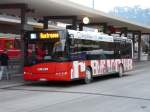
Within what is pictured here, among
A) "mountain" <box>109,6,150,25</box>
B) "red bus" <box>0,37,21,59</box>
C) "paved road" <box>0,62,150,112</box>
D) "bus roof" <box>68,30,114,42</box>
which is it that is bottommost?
"paved road" <box>0,62,150,112</box>

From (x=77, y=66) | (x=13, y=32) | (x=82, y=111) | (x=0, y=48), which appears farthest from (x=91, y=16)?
(x=82, y=111)

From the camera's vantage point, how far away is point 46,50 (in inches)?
870

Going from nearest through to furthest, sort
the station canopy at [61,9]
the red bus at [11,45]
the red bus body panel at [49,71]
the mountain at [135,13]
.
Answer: the red bus body panel at [49,71] < the station canopy at [61,9] < the red bus at [11,45] < the mountain at [135,13]

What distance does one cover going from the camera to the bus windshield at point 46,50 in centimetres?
2170

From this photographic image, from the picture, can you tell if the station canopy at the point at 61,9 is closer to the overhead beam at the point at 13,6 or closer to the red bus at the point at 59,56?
the overhead beam at the point at 13,6

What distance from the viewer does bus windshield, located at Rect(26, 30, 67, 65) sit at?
21.7m

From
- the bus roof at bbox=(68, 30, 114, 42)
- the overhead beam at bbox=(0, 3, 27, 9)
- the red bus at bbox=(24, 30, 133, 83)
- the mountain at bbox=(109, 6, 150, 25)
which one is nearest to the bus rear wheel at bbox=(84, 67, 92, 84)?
the red bus at bbox=(24, 30, 133, 83)

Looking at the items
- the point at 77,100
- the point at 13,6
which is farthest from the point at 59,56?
the point at 13,6

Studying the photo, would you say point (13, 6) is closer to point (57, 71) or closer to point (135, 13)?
point (57, 71)

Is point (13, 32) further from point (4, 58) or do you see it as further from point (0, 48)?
point (4, 58)

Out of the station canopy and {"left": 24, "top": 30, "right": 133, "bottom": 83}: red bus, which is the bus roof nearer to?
{"left": 24, "top": 30, "right": 133, "bottom": 83}: red bus

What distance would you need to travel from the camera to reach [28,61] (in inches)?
885

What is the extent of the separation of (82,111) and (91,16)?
24579mm

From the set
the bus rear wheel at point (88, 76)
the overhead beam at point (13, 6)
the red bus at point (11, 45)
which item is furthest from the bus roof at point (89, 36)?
the red bus at point (11, 45)
